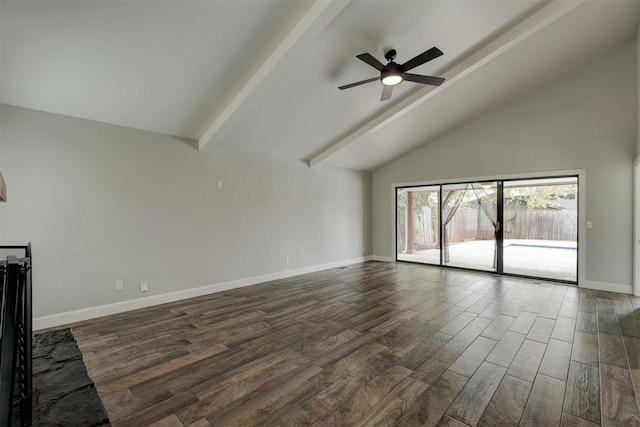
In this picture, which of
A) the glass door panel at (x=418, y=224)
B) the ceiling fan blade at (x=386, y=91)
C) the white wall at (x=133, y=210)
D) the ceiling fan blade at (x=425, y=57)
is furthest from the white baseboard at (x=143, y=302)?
the ceiling fan blade at (x=425, y=57)

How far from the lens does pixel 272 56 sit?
10.5 ft

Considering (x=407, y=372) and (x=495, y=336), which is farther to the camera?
(x=495, y=336)

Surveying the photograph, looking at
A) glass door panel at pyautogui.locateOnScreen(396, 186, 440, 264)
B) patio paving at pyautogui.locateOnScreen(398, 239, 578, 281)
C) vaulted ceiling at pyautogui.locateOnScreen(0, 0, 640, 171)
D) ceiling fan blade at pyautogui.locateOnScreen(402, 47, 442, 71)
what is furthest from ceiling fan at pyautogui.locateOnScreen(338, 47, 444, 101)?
patio paving at pyautogui.locateOnScreen(398, 239, 578, 281)

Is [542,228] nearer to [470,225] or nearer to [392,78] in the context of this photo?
[470,225]

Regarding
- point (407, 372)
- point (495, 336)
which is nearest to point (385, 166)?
point (495, 336)

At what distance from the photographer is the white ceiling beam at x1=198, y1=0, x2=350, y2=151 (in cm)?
266

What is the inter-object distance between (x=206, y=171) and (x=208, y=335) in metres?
2.68

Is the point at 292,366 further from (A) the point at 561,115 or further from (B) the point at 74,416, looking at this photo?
(A) the point at 561,115

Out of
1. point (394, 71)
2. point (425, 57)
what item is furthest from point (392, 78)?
point (425, 57)

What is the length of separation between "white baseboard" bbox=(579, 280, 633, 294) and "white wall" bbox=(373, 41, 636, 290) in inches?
0.7

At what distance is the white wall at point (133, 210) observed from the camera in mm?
3322

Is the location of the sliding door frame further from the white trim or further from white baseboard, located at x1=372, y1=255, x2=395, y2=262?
the white trim

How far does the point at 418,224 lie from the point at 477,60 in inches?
165

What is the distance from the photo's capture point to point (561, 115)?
523cm
